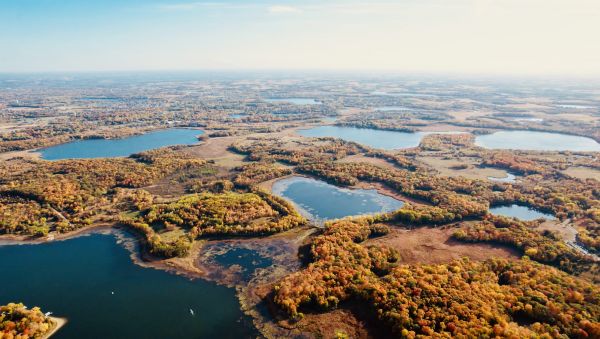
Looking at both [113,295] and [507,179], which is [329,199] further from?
[507,179]

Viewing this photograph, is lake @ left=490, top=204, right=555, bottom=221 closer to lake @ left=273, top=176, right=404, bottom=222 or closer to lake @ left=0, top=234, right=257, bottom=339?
lake @ left=273, top=176, right=404, bottom=222

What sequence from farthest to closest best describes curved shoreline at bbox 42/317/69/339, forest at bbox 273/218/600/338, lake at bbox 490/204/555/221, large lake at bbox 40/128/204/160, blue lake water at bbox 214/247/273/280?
large lake at bbox 40/128/204/160 → lake at bbox 490/204/555/221 → blue lake water at bbox 214/247/273/280 → curved shoreline at bbox 42/317/69/339 → forest at bbox 273/218/600/338

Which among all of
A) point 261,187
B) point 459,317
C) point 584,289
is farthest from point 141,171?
point 584,289

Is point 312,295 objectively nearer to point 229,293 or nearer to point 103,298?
point 229,293

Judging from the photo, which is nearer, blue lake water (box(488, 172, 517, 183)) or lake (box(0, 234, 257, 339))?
lake (box(0, 234, 257, 339))

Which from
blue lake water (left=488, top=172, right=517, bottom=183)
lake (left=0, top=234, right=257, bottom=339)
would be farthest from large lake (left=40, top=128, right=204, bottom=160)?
blue lake water (left=488, top=172, right=517, bottom=183)

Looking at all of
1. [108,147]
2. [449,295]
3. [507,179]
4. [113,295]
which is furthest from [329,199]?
[108,147]
